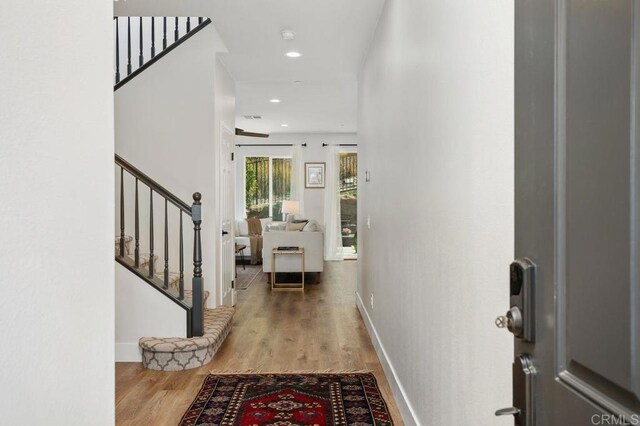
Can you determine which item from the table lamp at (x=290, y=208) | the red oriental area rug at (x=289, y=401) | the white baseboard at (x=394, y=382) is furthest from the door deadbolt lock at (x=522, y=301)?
the table lamp at (x=290, y=208)

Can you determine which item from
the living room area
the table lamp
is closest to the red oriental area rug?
the table lamp

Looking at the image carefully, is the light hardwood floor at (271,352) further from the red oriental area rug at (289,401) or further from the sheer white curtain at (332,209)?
the sheer white curtain at (332,209)

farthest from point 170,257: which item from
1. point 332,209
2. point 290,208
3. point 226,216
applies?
point 332,209

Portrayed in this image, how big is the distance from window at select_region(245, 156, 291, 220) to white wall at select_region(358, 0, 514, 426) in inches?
320

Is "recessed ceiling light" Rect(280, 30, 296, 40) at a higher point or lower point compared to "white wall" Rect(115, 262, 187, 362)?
higher

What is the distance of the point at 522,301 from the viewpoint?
96 cm

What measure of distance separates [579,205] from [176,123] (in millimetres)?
4723

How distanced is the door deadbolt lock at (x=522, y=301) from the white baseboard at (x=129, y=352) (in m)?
3.71

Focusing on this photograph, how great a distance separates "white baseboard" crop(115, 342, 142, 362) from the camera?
13.5 ft

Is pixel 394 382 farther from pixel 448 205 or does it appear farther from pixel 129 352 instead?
pixel 129 352

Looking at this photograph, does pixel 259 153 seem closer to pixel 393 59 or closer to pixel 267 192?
pixel 267 192

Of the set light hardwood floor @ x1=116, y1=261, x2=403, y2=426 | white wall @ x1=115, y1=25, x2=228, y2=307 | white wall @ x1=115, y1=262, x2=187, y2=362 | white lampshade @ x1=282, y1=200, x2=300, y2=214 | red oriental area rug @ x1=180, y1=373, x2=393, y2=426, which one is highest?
white wall @ x1=115, y1=25, x2=228, y2=307

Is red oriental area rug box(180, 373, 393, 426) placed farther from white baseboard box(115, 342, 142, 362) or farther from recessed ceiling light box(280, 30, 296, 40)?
recessed ceiling light box(280, 30, 296, 40)
